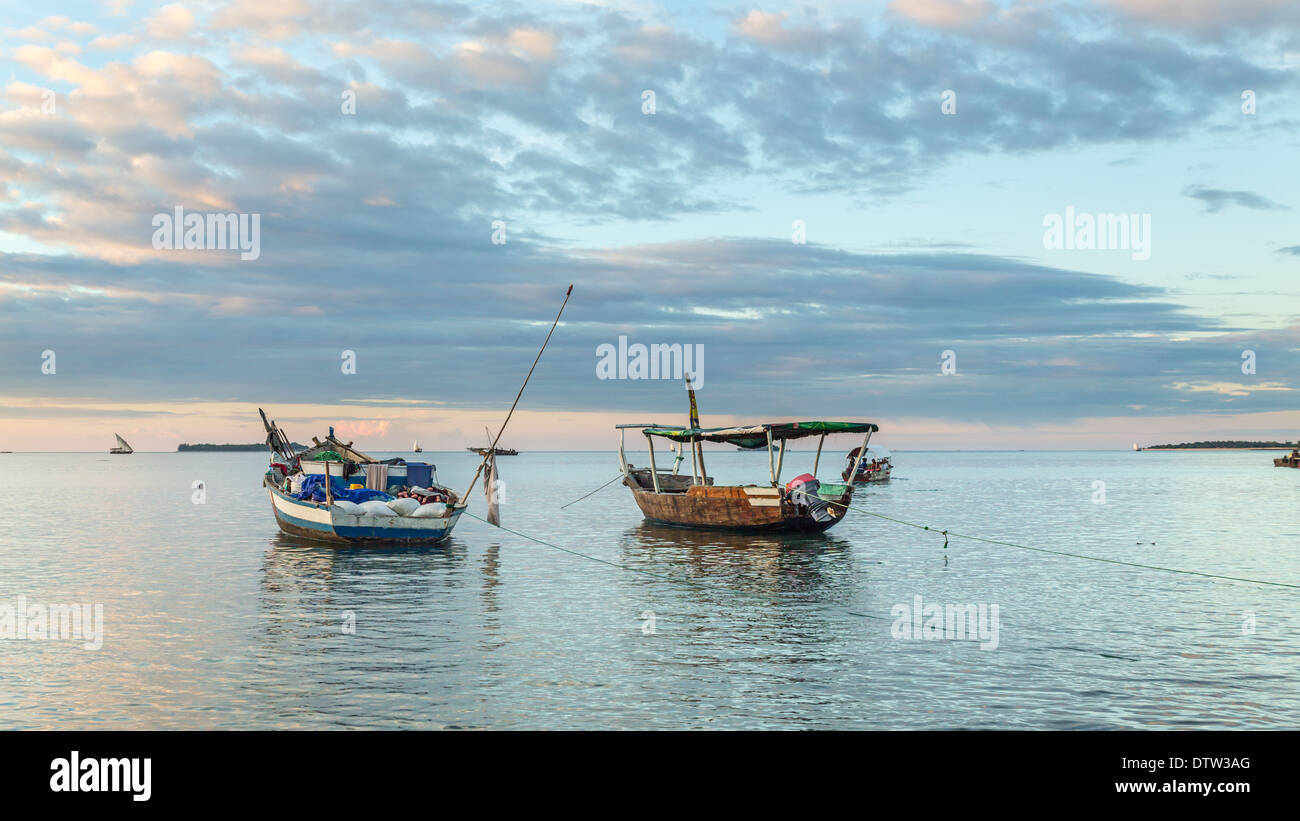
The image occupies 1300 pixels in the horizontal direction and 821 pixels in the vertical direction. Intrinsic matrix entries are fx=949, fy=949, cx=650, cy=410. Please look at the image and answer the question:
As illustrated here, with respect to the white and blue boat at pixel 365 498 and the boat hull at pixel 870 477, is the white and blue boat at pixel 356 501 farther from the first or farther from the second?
the boat hull at pixel 870 477

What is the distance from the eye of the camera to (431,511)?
1526 inches

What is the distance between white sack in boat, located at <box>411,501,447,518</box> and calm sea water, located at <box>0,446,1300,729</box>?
1.71 metres

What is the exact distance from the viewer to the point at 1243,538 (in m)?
48.6

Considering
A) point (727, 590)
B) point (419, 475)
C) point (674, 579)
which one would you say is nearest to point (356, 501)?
point (419, 475)

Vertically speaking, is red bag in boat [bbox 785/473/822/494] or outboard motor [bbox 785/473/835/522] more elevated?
red bag in boat [bbox 785/473/822/494]

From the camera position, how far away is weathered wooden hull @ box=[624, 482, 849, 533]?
42.9 m

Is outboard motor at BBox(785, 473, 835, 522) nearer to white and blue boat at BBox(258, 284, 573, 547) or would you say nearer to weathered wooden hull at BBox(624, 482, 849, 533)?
weathered wooden hull at BBox(624, 482, 849, 533)

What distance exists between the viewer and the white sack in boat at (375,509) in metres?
37.8

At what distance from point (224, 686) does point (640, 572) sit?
19.0 metres

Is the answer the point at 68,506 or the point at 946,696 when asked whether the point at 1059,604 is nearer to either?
the point at 946,696

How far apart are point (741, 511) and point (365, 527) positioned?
16488 millimetres

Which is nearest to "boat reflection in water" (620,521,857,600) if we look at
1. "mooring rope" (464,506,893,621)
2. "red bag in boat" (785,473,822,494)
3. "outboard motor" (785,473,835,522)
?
"mooring rope" (464,506,893,621)

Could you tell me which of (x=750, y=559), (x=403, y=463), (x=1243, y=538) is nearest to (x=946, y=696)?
(x=750, y=559)

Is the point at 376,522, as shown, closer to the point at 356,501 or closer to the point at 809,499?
the point at 356,501
